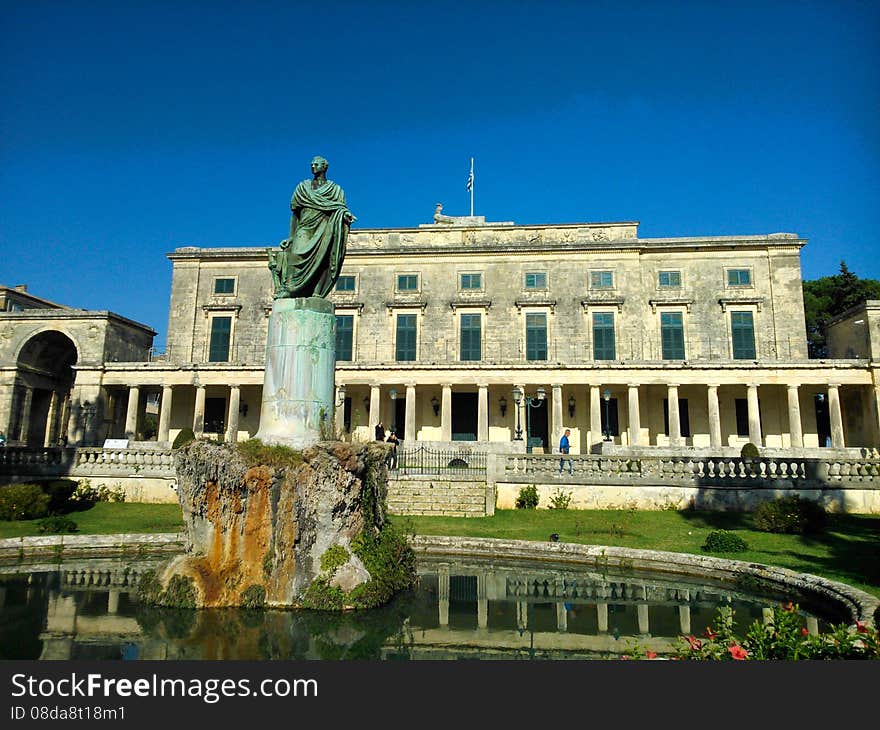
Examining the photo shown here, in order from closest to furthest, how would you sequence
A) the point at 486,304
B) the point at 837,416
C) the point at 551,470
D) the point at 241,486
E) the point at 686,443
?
the point at 241,486 < the point at 551,470 < the point at 837,416 < the point at 686,443 < the point at 486,304

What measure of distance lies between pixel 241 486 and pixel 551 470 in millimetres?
13912

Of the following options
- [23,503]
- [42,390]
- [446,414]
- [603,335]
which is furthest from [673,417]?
[42,390]

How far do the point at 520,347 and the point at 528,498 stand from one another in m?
19.8

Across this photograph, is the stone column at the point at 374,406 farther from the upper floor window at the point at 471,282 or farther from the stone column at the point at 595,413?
the stone column at the point at 595,413

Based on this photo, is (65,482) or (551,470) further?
(551,470)

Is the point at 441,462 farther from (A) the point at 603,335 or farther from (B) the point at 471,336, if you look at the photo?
(A) the point at 603,335

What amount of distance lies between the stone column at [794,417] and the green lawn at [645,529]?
56.7 ft

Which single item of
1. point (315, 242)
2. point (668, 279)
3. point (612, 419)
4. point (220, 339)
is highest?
point (668, 279)

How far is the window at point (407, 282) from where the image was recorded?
40719 mm

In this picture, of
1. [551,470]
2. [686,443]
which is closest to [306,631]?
[551,470]

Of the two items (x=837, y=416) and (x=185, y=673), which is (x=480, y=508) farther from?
(x=837, y=416)

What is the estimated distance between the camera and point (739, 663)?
4.09 meters

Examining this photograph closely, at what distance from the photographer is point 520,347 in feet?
127

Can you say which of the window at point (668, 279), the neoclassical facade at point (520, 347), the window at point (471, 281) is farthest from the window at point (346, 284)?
the window at point (668, 279)
